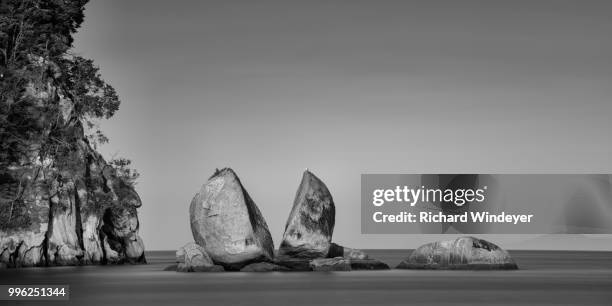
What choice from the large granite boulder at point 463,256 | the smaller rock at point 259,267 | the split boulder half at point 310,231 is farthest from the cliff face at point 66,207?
the large granite boulder at point 463,256

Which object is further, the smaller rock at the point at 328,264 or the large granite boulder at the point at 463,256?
the smaller rock at the point at 328,264

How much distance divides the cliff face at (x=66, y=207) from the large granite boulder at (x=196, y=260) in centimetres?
725

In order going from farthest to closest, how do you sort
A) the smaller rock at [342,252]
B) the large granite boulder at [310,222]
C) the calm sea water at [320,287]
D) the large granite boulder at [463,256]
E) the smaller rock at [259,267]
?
1. the smaller rock at [342,252]
2. the large granite boulder at [310,222]
3. the smaller rock at [259,267]
4. the large granite boulder at [463,256]
5. the calm sea water at [320,287]

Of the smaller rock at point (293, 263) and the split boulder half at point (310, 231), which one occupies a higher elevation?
the split boulder half at point (310, 231)

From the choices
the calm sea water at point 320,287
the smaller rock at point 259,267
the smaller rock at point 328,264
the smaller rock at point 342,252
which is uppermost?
the smaller rock at point 342,252

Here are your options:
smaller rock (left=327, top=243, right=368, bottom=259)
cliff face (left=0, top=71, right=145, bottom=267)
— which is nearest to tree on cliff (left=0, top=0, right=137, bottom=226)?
cliff face (left=0, top=71, right=145, bottom=267)

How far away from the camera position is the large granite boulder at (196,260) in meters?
71.4

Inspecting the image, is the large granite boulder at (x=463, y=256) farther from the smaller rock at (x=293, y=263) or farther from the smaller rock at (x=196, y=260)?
the smaller rock at (x=196, y=260)

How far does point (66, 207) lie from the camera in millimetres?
79625

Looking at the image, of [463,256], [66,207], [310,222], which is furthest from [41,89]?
[463,256]

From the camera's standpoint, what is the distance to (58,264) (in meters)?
80.4

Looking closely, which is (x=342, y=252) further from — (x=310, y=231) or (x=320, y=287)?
(x=320, y=287)

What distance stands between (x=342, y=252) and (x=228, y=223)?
1191 centimetres

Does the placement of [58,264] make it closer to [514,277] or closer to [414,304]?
[514,277]
